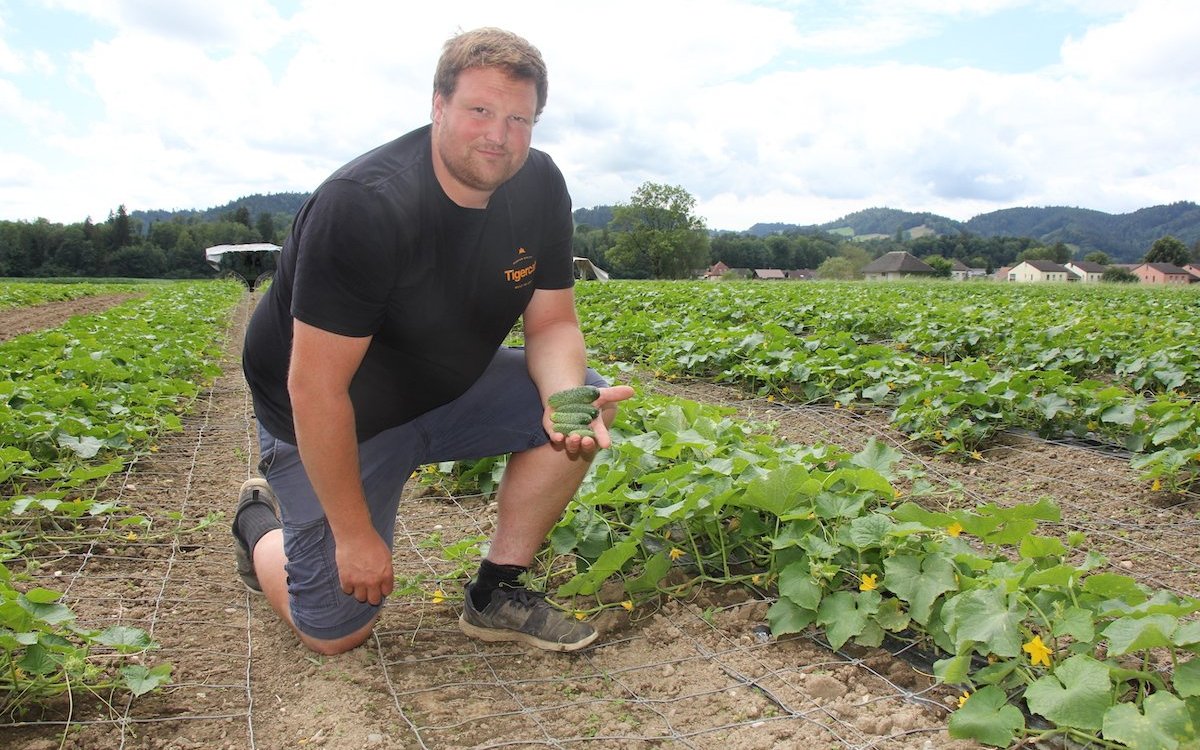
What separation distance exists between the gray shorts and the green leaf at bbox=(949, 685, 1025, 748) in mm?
1359

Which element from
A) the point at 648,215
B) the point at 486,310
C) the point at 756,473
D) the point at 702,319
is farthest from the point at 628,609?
the point at 648,215

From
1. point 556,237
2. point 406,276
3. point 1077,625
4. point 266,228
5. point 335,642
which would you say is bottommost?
point 335,642

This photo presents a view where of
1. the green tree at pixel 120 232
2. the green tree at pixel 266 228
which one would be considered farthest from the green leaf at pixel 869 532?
the green tree at pixel 120 232

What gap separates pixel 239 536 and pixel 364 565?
890mm

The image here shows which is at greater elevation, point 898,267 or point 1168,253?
point 1168,253

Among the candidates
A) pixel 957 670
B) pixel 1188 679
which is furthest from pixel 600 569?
pixel 1188 679

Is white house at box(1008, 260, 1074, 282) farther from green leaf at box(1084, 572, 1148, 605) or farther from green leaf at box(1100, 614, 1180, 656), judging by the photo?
green leaf at box(1100, 614, 1180, 656)

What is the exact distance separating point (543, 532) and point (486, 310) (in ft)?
2.43

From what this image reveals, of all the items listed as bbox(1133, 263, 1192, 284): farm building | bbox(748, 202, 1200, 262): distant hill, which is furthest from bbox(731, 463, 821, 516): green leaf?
bbox(748, 202, 1200, 262): distant hill

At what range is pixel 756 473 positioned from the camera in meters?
2.69

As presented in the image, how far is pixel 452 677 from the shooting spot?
236 centimetres

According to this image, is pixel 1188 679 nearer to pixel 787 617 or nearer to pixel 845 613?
pixel 845 613

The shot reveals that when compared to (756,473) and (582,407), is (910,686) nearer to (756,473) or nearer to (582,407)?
(756,473)

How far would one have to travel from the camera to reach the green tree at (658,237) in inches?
2839
